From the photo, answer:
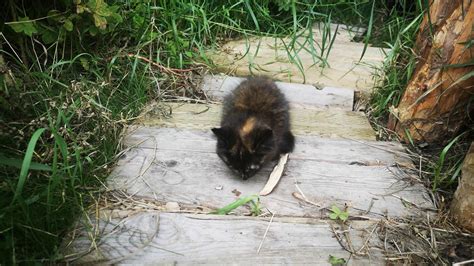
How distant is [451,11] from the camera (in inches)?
117

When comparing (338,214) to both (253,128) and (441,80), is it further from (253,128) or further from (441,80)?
(441,80)

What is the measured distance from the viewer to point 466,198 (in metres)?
2.38

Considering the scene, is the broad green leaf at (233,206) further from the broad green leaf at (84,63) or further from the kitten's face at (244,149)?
the broad green leaf at (84,63)

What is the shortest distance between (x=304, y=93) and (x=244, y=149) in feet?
4.66

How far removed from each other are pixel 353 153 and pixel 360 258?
100cm

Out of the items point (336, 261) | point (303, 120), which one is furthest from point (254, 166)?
point (303, 120)

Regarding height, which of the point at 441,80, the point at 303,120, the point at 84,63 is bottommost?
the point at 303,120

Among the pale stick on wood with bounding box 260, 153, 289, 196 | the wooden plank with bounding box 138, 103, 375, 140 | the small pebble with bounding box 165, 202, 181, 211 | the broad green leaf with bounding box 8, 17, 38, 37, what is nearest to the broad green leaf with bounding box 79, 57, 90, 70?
the broad green leaf with bounding box 8, 17, 38, 37

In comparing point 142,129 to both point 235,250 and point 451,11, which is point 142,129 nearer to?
point 235,250

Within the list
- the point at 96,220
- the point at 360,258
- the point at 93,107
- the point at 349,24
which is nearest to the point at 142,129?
the point at 93,107

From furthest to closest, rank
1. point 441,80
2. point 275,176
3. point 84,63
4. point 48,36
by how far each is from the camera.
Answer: point 84,63, point 48,36, point 441,80, point 275,176

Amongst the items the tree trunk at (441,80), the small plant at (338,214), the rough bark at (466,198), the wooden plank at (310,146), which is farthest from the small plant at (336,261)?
the tree trunk at (441,80)

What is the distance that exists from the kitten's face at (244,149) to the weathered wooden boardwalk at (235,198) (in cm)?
7

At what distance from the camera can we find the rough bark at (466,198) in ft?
7.72
